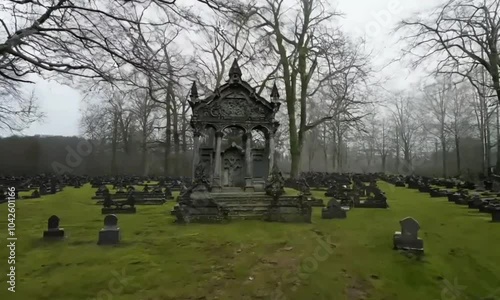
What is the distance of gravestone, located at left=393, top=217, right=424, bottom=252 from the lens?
7211 millimetres

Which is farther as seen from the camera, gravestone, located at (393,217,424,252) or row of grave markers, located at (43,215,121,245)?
row of grave markers, located at (43,215,121,245)

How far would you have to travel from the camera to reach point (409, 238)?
728 cm

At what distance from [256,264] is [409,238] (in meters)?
3.38

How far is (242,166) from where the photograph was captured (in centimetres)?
1595

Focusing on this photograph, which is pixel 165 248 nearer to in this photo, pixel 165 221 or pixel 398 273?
pixel 165 221

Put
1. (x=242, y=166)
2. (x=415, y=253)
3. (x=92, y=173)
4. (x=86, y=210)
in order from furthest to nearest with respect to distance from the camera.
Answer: (x=92, y=173)
(x=242, y=166)
(x=86, y=210)
(x=415, y=253)

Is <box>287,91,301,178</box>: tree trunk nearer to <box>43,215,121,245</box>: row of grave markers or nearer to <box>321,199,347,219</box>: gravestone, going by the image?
<box>321,199,347,219</box>: gravestone

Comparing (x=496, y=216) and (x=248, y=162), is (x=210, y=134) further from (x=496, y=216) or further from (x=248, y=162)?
(x=496, y=216)

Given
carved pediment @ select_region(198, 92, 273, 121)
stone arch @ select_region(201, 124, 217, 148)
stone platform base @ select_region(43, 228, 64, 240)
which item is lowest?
stone platform base @ select_region(43, 228, 64, 240)

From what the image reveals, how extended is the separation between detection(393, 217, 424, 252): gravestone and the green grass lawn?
0.73 feet

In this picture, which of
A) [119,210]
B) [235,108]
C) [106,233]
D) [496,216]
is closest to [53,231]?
[106,233]

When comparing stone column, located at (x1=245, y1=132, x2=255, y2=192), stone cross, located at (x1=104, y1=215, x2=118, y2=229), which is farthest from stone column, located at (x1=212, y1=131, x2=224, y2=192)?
stone cross, located at (x1=104, y1=215, x2=118, y2=229)

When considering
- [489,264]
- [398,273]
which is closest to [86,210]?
[398,273]

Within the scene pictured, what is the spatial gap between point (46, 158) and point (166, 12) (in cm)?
3986
